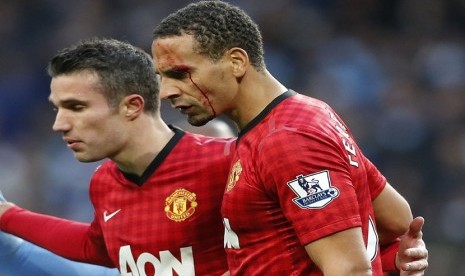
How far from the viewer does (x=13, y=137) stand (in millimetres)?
9797

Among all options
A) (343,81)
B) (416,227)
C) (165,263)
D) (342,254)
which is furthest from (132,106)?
(343,81)

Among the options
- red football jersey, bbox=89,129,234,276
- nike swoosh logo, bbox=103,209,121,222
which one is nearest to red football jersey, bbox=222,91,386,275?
red football jersey, bbox=89,129,234,276

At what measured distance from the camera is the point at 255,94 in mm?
3441

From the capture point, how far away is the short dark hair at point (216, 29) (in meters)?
3.41

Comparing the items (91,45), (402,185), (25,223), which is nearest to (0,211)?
(25,223)

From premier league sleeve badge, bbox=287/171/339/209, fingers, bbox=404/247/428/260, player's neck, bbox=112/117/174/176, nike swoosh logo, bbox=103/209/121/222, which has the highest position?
premier league sleeve badge, bbox=287/171/339/209

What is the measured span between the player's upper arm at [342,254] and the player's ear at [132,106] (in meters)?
1.31

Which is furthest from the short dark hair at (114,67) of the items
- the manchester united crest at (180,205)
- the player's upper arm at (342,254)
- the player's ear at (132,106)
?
the player's upper arm at (342,254)

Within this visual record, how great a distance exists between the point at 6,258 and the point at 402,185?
485cm

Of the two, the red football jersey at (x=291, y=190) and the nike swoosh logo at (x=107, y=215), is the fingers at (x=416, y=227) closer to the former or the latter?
the red football jersey at (x=291, y=190)

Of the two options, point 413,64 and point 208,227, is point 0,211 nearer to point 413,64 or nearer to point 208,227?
point 208,227

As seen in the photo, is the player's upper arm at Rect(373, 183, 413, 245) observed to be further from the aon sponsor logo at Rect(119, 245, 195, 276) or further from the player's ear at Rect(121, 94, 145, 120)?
the player's ear at Rect(121, 94, 145, 120)

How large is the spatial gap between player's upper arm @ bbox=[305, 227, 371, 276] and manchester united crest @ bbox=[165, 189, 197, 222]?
99cm

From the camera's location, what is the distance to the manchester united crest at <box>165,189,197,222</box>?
403 cm
